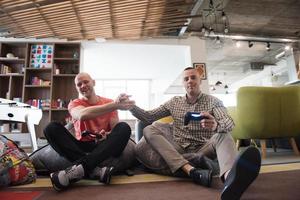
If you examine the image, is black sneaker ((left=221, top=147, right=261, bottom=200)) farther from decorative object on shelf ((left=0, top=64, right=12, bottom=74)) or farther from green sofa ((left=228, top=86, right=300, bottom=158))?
decorative object on shelf ((left=0, top=64, right=12, bottom=74))

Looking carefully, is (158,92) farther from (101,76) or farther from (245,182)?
(245,182)

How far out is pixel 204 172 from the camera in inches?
60.4

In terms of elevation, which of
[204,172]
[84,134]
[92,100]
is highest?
[92,100]

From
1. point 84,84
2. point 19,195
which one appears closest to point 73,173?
point 19,195

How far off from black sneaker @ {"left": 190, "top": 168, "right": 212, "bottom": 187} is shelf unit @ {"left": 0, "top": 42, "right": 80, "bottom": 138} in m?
4.01

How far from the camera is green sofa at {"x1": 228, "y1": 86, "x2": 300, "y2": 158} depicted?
2863mm

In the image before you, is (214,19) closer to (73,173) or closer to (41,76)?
(41,76)

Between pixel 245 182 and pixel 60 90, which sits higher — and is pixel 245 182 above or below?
below

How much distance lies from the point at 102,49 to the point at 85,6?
2124 millimetres

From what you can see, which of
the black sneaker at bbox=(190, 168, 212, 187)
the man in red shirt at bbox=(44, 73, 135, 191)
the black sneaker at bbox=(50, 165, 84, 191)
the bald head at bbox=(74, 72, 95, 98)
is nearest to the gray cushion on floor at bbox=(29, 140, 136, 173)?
the man in red shirt at bbox=(44, 73, 135, 191)

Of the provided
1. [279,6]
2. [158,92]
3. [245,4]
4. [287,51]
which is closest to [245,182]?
[245,4]

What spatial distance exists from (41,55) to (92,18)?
168 cm

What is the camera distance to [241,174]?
3.65 feet

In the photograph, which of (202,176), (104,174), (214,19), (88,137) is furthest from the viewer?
(214,19)
